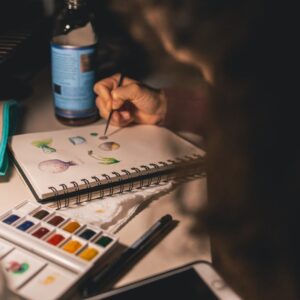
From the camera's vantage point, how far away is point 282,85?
0.20 meters

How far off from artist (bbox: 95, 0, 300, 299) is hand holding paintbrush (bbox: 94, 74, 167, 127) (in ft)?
1.21

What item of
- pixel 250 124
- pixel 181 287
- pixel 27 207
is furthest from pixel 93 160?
pixel 250 124

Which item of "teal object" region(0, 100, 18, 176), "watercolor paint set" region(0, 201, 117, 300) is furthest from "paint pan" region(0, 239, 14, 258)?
"teal object" region(0, 100, 18, 176)

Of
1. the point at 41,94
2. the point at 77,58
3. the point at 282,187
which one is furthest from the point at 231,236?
the point at 41,94

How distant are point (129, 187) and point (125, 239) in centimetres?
9

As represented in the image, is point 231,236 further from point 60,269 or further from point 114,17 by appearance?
point 114,17

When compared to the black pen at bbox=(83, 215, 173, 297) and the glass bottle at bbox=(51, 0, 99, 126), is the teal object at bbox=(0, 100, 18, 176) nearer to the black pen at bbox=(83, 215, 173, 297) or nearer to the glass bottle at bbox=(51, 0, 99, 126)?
the glass bottle at bbox=(51, 0, 99, 126)

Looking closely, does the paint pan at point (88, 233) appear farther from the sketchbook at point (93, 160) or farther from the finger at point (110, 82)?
the finger at point (110, 82)

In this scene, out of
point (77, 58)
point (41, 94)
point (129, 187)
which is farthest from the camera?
point (41, 94)

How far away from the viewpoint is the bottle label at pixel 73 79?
2.06 ft

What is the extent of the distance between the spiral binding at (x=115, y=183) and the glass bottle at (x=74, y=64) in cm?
18

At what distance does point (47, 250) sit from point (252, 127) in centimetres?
24

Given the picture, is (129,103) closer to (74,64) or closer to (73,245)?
(74,64)

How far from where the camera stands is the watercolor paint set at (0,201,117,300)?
14.0 inches
